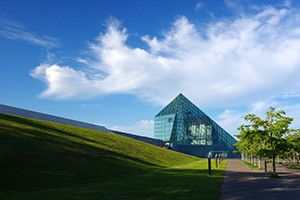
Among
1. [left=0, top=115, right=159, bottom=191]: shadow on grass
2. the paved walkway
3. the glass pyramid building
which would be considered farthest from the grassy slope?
the glass pyramid building

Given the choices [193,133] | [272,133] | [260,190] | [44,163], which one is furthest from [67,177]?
[193,133]

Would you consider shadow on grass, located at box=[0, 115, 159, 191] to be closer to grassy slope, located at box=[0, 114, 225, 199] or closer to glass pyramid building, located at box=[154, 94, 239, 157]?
grassy slope, located at box=[0, 114, 225, 199]

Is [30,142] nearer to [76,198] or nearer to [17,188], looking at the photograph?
[17,188]

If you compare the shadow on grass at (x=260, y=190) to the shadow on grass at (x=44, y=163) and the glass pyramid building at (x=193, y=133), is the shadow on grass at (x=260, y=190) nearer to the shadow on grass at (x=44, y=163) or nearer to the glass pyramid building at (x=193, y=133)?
the shadow on grass at (x=44, y=163)

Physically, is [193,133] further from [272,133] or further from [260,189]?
[260,189]

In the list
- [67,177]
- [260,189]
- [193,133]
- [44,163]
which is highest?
[193,133]

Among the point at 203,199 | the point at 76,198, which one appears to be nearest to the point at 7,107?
the point at 76,198

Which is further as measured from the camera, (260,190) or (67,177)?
(67,177)

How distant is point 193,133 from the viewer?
89.8 m

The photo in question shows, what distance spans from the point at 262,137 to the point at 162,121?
7511 centimetres

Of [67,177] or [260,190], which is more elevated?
[260,190]

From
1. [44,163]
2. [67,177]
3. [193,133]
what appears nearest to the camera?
[67,177]

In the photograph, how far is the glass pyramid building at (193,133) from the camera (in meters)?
88.2

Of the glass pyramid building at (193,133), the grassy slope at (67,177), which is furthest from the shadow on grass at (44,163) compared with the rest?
the glass pyramid building at (193,133)
